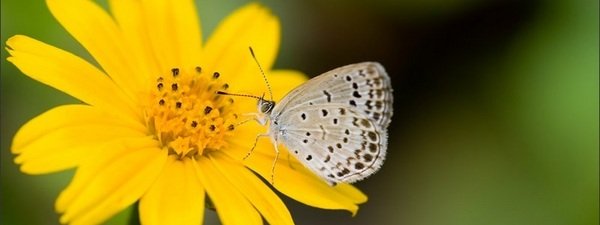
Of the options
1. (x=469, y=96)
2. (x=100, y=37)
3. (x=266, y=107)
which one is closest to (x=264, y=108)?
(x=266, y=107)

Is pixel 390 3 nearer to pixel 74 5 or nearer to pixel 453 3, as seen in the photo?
pixel 453 3

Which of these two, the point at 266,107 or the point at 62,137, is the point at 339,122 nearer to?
the point at 266,107

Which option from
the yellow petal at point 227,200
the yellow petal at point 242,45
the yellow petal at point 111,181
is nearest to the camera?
the yellow petal at point 111,181

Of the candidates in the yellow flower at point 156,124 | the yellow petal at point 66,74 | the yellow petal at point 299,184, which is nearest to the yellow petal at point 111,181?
the yellow flower at point 156,124

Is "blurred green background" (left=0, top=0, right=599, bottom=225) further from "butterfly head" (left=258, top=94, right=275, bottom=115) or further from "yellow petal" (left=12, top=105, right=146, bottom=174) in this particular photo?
"yellow petal" (left=12, top=105, right=146, bottom=174)

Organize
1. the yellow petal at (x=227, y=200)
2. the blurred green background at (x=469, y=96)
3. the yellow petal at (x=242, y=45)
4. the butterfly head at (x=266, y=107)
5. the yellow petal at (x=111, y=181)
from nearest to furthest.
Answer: the yellow petal at (x=111, y=181), the yellow petal at (x=227, y=200), the butterfly head at (x=266, y=107), the yellow petal at (x=242, y=45), the blurred green background at (x=469, y=96)

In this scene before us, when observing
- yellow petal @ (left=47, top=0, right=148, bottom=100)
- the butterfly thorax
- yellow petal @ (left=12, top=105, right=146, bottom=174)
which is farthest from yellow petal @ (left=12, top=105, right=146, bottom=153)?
the butterfly thorax

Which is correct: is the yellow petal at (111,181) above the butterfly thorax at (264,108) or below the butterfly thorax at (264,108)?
below

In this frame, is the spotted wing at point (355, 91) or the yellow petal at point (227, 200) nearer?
the yellow petal at point (227, 200)

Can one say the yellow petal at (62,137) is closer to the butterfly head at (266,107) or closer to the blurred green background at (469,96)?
the butterfly head at (266,107)
